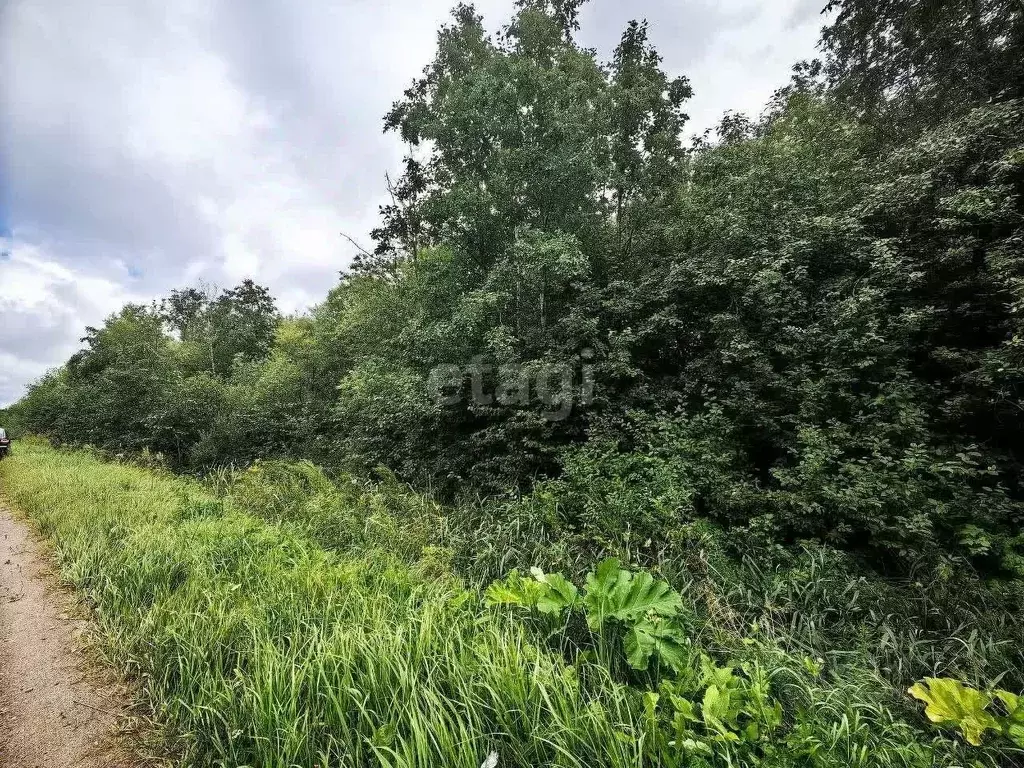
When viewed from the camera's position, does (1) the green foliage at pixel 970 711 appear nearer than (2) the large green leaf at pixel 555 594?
Yes

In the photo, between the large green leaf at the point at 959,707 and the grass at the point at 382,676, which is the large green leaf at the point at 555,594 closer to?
the grass at the point at 382,676

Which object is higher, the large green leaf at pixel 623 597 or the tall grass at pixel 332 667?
the large green leaf at pixel 623 597

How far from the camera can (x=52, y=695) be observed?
266 cm

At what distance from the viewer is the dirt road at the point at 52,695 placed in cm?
225

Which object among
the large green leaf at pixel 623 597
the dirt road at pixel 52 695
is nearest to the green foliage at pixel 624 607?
the large green leaf at pixel 623 597

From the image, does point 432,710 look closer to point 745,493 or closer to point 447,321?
point 745,493

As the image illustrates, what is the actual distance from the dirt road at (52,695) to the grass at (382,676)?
0.18 meters

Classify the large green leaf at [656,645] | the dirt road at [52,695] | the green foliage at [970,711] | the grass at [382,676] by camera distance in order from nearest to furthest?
the green foliage at [970,711] < the grass at [382,676] < the large green leaf at [656,645] < the dirt road at [52,695]

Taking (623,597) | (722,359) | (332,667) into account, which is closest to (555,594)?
(623,597)

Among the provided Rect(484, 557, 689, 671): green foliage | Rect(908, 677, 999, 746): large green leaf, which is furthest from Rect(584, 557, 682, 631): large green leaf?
Rect(908, 677, 999, 746): large green leaf

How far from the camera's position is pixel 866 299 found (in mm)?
4523

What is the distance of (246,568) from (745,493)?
4.77 m

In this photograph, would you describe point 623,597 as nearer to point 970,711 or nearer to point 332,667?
point 970,711

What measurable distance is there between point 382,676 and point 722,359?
202 inches
